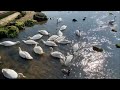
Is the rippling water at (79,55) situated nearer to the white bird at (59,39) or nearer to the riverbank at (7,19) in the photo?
the white bird at (59,39)

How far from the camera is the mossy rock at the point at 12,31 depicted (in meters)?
8.45

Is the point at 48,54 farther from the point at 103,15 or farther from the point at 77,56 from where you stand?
the point at 103,15

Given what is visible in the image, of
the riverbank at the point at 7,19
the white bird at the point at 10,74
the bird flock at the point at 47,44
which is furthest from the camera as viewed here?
the riverbank at the point at 7,19

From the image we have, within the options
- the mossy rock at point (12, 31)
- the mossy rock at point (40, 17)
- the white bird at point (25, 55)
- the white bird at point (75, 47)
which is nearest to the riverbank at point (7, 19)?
the mossy rock at point (12, 31)

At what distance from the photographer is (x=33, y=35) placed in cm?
875

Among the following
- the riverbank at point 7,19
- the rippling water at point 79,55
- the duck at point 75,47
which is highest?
the riverbank at point 7,19

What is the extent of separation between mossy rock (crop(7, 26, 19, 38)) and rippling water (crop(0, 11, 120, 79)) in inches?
6.9

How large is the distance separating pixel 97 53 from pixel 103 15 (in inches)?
160

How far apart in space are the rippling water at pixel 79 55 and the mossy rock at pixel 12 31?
6.9 inches

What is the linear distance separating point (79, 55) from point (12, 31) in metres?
2.64

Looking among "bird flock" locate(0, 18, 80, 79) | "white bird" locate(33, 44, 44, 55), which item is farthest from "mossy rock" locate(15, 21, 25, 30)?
"white bird" locate(33, 44, 44, 55)

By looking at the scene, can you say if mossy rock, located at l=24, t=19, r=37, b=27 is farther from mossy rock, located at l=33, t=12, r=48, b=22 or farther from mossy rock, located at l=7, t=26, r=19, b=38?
mossy rock, located at l=7, t=26, r=19, b=38

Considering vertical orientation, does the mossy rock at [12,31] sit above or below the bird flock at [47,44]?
above
